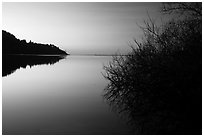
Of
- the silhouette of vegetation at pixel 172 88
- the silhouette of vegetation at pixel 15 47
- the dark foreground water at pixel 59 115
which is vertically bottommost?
the dark foreground water at pixel 59 115

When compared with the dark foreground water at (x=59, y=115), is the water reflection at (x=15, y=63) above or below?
above

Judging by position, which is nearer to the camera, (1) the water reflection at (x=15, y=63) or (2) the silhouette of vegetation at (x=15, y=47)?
(1) the water reflection at (x=15, y=63)

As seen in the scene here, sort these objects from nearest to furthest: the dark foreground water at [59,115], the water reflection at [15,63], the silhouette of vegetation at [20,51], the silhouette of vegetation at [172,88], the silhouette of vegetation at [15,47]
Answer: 1. the silhouette of vegetation at [172,88]
2. the dark foreground water at [59,115]
3. the water reflection at [15,63]
4. the silhouette of vegetation at [20,51]
5. the silhouette of vegetation at [15,47]

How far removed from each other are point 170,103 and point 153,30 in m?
3.31

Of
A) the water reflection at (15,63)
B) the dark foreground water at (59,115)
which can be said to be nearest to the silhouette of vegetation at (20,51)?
the water reflection at (15,63)

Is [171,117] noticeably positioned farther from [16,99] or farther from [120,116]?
[16,99]

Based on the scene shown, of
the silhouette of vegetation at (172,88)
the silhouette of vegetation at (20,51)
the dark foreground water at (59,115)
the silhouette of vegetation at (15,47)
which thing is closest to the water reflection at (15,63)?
the silhouette of vegetation at (20,51)

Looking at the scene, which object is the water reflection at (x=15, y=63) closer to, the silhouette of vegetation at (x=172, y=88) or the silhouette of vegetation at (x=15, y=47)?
the silhouette of vegetation at (x=172, y=88)

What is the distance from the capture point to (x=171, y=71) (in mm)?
6566

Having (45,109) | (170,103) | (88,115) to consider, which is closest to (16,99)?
Answer: (45,109)

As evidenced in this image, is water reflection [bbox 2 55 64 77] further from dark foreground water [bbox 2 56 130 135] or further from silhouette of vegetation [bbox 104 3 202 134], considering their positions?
silhouette of vegetation [bbox 104 3 202 134]

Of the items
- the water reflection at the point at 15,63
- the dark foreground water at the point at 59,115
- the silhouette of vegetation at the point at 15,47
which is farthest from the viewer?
the silhouette of vegetation at the point at 15,47

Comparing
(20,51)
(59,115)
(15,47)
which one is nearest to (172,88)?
(59,115)

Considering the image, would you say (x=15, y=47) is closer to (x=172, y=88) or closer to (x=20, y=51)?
(x=20, y=51)
